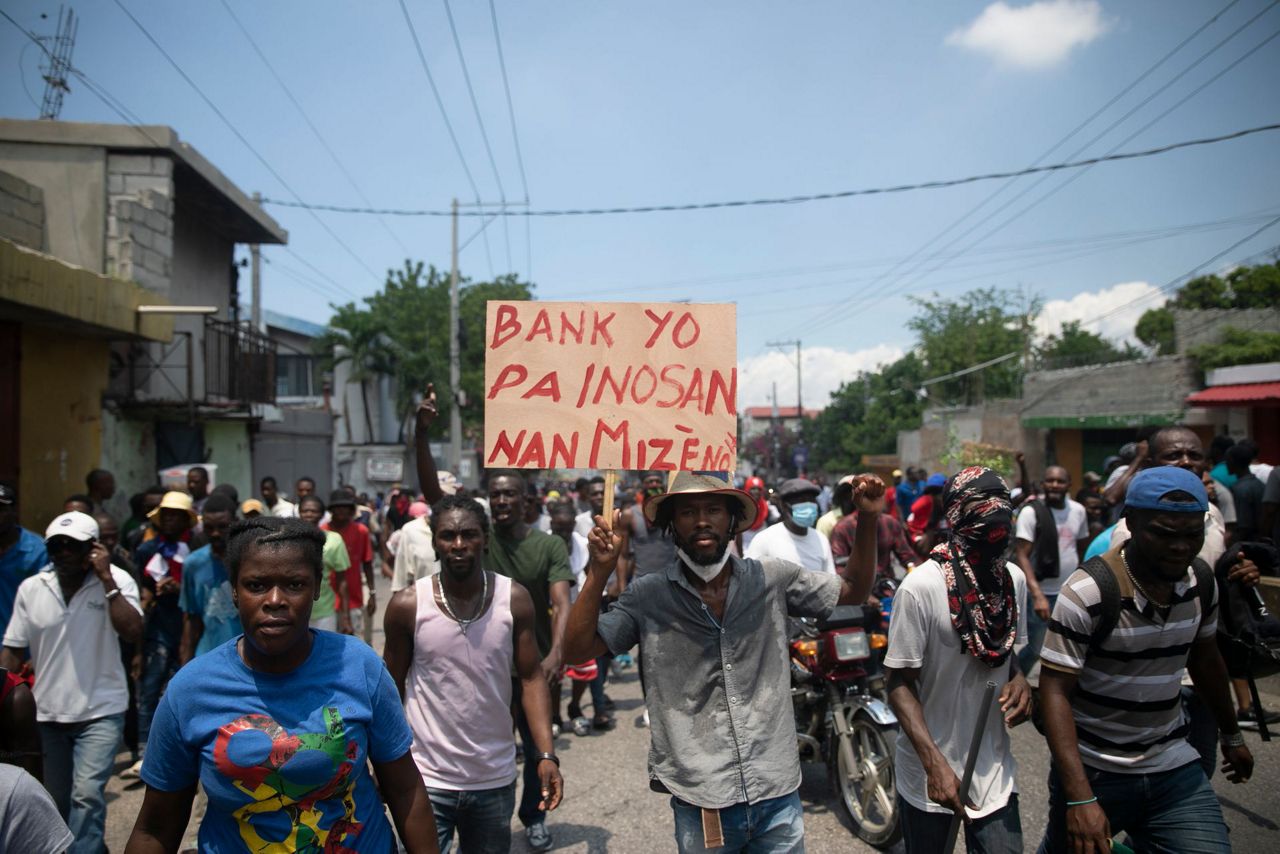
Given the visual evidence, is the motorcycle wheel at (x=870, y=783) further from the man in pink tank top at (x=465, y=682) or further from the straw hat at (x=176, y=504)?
the straw hat at (x=176, y=504)

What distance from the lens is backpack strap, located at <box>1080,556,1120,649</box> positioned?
2.79 metres

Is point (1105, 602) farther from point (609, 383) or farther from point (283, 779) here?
point (283, 779)

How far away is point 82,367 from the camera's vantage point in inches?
452

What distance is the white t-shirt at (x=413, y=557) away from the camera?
580cm

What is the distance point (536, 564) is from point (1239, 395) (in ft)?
57.9

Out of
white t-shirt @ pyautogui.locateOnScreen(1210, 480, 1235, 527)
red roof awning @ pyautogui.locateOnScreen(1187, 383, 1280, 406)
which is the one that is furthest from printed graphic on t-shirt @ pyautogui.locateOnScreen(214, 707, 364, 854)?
red roof awning @ pyautogui.locateOnScreen(1187, 383, 1280, 406)

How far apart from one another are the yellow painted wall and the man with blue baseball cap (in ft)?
37.0

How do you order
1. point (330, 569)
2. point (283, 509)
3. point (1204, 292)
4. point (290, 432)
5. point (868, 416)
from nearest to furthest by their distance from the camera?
point (330, 569), point (283, 509), point (290, 432), point (1204, 292), point (868, 416)

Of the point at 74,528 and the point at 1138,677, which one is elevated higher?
the point at 74,528

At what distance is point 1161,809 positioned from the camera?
2859 mm

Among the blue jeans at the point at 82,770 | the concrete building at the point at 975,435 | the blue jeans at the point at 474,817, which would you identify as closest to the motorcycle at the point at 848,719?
the blue jeans at the point at 474,817

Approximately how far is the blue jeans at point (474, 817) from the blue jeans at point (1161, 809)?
2019mm

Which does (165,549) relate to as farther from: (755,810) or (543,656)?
(755,810)

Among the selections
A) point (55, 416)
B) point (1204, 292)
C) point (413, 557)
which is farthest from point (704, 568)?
point (1204, 292)
